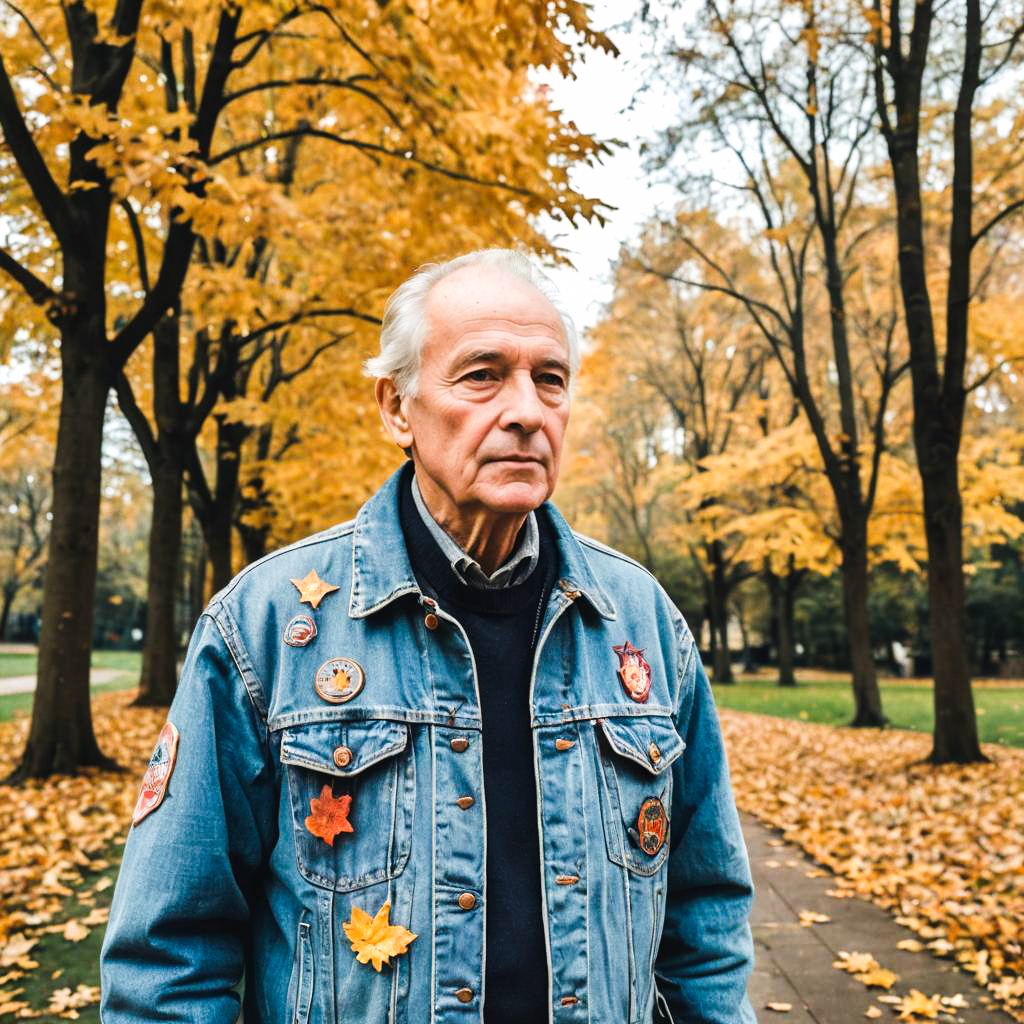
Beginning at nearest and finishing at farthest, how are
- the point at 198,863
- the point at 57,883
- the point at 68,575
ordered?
the point at 198,863 → the point at 57,883 → the point at 68,575

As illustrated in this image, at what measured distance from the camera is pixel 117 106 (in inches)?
309

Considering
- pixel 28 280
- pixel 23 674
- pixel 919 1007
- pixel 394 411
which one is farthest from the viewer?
pixel 23 674

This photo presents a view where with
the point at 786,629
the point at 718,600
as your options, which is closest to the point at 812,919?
the point at 718,600

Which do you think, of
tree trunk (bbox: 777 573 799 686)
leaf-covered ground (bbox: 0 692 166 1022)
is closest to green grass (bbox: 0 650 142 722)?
leaf-covered ground (bbox: 0 692 166 1022)

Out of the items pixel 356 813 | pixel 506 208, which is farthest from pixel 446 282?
pixel 506 208

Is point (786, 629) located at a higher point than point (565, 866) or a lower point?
higher

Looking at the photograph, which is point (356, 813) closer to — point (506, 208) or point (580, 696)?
point (580, 696)

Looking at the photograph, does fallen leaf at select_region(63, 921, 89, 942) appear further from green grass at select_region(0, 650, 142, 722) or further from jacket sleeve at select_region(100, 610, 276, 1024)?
green grass at select_region(0, 650, 142, 722)

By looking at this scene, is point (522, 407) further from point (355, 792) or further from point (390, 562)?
point (355, 792)

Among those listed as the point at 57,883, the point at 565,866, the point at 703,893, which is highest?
the point at 565,866

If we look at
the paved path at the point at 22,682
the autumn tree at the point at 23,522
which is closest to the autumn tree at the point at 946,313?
the paved path at the point at 22,682

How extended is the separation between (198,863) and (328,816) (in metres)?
0.21

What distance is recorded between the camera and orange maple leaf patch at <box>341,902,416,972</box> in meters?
1.46

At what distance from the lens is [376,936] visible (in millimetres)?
1475
